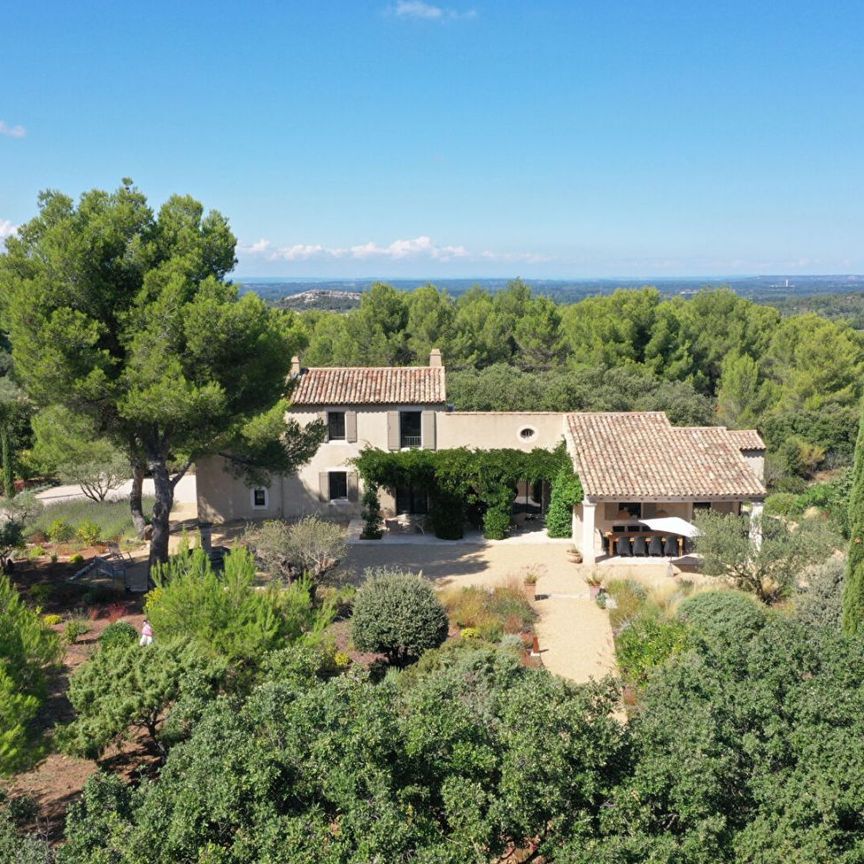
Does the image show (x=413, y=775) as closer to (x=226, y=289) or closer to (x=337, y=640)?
(x=337, y=640)

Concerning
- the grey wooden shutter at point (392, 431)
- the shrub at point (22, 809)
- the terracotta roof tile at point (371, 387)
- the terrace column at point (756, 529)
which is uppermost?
the terracotta roof tile at point (371, 387)

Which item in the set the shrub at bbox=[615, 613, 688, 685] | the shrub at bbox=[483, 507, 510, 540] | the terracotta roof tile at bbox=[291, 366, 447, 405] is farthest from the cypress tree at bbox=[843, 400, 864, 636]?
the terracotta roof tile at bbox=[291, 366, 447, 405]

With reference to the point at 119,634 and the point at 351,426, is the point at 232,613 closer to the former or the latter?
the point at 119,634

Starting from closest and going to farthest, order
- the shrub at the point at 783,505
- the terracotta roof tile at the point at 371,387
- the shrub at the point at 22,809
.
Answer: the shrub at the point at 22,809, the terracotta roof tile at the point at 371,387, the shrub at the point at 783,505

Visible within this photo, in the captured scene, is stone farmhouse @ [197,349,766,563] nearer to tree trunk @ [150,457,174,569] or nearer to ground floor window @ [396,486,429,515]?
ground floor window @ [396,486,429,515]

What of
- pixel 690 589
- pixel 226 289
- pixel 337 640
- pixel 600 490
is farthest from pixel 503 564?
pixel 226 289

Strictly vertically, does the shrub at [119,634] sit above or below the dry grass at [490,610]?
above

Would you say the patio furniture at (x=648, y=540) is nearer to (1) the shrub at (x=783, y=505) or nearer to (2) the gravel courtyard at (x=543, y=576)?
(2) the gravel courtyard at (x=543, y=576)

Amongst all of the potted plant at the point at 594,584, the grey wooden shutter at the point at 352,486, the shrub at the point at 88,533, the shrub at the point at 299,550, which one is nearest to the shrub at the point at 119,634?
the shrub at the point at 299,550
